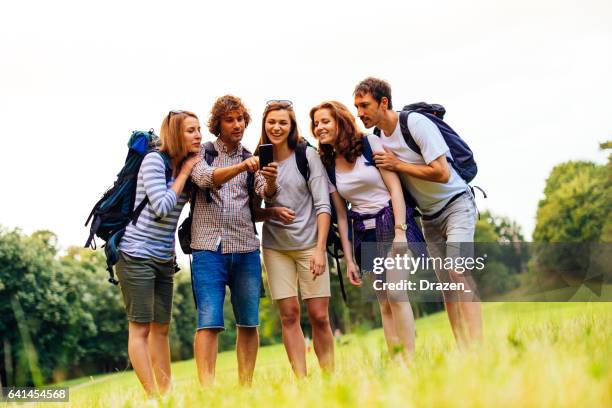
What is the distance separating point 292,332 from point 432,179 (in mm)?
1821

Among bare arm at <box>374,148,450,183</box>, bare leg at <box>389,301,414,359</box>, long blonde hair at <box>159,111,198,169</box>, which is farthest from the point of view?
long blonde hair at <box>159,111,198,169</box>

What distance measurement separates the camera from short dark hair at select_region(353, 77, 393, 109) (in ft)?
21.1

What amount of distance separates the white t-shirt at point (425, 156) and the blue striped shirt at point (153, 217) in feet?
6.26

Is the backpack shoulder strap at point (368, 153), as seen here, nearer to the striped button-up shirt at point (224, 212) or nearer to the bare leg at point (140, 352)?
the striped button-up shirt at point (224, 212)

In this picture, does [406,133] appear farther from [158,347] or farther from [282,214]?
[158,347]

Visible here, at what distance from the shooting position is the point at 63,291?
48.3 metres

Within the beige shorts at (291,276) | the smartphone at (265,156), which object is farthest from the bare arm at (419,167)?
the beige shorts at (291,276)

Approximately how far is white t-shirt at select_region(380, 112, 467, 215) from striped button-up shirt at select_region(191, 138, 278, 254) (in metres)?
1.18

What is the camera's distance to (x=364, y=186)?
6574 mm

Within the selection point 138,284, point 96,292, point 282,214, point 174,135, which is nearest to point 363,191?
point 282,214

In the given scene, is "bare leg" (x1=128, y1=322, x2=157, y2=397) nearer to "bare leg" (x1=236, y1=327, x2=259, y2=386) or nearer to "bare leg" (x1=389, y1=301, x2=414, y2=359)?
"bare leg" (x1=236, y1=327, x2=259, y2=386)

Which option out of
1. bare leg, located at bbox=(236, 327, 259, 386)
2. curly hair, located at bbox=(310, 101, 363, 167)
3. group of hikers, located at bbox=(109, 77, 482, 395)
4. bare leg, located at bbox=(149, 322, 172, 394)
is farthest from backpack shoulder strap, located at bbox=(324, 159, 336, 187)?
bare leg, located at bbox=(149, 322, 172, 394)

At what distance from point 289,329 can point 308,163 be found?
1.47 meters

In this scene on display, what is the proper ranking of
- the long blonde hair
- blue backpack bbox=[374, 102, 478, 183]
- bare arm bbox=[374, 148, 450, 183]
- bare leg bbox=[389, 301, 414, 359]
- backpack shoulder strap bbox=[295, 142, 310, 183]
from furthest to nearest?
backpack shoulder strap bbox=[295, 142, 310, 183], blue backpack bbox=[374, 102, 478, 183], the long blonde hair, bare arm bbox=[374, 148, 450, 183], bare leg bbox=[389, 301, 414, 359]
